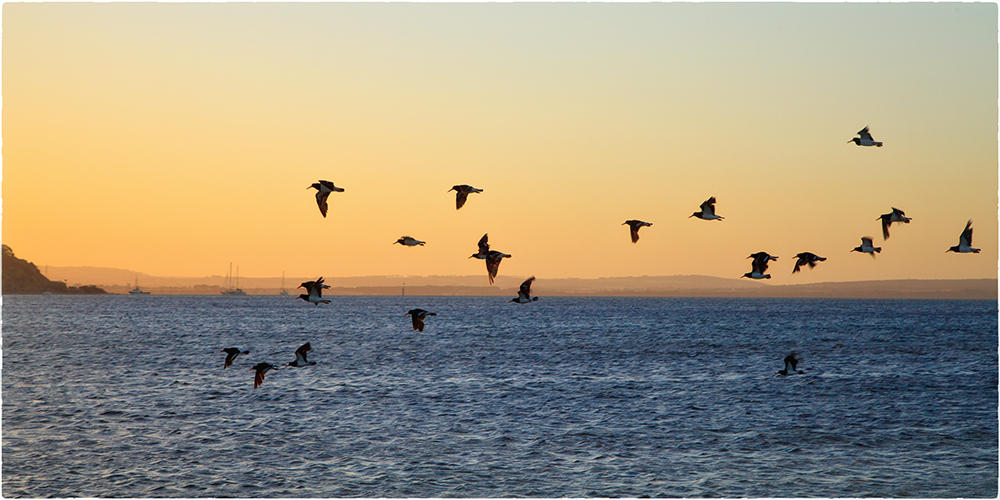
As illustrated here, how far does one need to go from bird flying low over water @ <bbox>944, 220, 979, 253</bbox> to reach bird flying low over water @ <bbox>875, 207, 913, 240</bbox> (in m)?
1.50

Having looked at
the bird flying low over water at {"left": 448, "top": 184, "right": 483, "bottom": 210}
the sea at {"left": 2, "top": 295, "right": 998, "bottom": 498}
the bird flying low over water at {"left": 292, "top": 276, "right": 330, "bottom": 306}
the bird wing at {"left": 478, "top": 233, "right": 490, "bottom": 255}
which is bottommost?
the sea at {"left": 2, "top": 295, "right": 998, "bottom": 498}

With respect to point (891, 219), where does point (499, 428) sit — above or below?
below

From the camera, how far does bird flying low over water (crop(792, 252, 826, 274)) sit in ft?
79.5

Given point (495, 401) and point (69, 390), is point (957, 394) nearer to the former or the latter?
point (495, 401)

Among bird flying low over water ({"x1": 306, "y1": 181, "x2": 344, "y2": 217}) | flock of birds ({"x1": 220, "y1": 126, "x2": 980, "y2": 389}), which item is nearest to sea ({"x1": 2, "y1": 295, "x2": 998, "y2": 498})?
flock of birds ({"x1": 220, "y1": 126, "x2": 980, "y2": 389})

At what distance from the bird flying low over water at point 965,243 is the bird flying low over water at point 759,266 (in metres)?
4.97

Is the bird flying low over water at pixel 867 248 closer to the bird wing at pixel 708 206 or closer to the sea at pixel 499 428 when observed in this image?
the bird wing at pixel 708 206

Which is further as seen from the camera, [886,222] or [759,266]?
[759,266]

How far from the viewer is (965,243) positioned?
24.3 meters

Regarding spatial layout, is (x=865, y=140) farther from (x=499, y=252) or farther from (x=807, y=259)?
(x=499, y=252)

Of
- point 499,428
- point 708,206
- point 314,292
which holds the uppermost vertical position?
point 708,206

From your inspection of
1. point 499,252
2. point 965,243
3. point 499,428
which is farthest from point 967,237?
point 499,428

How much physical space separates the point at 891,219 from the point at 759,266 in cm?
400

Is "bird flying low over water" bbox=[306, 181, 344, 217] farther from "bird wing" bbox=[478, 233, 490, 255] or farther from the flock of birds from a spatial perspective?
"bird wing" bbox=[478, 233, 490, 255]
